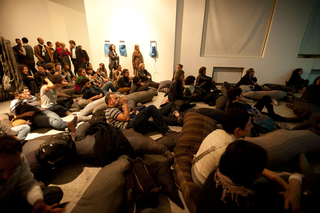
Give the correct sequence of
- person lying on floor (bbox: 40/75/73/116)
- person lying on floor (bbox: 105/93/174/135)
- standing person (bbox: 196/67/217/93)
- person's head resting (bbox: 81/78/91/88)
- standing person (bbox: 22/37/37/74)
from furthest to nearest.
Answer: standing person (bbox: 22/37/37/74)
standing person (bbox: 196/67/217/93)
person's head resting (bbox: 81/78/91/88)
person lying on floor (bbox: 40/75/73/116)
person lying on floor (bbox: 105/93/174/135)

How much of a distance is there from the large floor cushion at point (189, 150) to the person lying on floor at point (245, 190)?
0.29m

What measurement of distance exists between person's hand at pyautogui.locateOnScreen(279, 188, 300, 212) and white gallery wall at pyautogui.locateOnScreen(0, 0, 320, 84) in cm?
597

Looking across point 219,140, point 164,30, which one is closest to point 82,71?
point 219,140

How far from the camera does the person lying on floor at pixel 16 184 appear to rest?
0.90 metres

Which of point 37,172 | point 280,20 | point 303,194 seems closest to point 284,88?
point 280,20

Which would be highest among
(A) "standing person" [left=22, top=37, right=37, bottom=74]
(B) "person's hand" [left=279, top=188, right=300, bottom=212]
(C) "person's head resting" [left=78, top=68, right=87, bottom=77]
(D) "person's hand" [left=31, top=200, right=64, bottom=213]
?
(A) "standing person" [left=22, top=37, right=37, bottom=74]

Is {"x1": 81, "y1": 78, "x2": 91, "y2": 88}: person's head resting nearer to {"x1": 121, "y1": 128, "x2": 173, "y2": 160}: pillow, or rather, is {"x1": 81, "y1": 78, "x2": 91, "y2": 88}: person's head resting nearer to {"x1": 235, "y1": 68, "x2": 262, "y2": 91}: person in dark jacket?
{"x1": 121, "y1": 128, "x2": 173, "y2": 160}: pillow

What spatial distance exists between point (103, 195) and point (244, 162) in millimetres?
1110

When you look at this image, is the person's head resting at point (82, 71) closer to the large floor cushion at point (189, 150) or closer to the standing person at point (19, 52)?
the standing person at point (19, 52)

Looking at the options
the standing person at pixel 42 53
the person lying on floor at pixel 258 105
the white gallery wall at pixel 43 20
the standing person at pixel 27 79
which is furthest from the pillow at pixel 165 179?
the white gallery wall at pixel 43 20

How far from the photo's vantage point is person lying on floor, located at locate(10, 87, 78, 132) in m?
2.41

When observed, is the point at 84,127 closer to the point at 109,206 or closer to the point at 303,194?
the point at 109,206

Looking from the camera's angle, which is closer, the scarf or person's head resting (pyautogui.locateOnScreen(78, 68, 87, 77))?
the scarf

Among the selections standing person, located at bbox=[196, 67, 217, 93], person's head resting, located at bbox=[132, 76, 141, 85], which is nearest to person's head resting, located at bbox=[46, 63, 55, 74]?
person's head resting, located at bbox=[132, 76, 141, 85]
